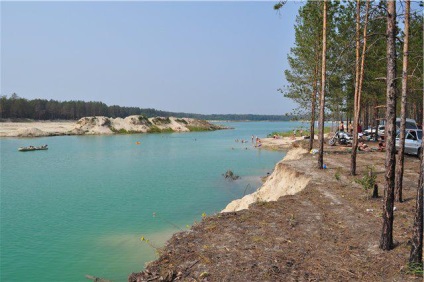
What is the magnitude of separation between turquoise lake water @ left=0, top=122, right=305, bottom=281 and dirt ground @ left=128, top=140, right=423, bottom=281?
471 cm

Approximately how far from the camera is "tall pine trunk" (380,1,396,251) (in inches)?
336

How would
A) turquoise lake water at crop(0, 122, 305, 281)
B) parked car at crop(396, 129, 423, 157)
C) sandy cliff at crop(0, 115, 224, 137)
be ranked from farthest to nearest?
sandy cliff at crop(0, 115, 224, 137) < parked car at crop(396, 129, 423, 157) < turquoise lake water at crop(0, 122, 305, 281)

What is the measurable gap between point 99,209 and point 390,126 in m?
19.6

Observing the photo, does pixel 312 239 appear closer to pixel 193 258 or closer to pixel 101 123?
pixel 193 258

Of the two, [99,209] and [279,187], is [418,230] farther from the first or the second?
[99,209]

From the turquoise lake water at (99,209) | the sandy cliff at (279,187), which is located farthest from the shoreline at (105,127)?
the sandy cliff at (279,187)

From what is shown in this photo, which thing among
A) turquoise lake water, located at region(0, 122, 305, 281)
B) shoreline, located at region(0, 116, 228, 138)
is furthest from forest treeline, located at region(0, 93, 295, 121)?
turquoise lake water, located at region(0, 122, 305, 281)

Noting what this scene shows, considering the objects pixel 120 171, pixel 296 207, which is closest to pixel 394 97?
pixel 296 207

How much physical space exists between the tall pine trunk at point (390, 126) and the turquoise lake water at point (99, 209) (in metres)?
9.02

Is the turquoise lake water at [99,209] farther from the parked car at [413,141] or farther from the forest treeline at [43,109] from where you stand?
the forest treeline at [43,109]

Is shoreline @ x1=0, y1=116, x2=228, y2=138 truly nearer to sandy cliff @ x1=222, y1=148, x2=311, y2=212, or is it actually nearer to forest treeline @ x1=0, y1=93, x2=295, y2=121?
forest treeline @ x1=0, y1=93, x2=295, y2=121

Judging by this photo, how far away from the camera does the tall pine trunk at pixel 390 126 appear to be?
336 inches

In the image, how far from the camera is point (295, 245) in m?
9.77

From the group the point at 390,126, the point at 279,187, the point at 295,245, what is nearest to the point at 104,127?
the point at 279,187
